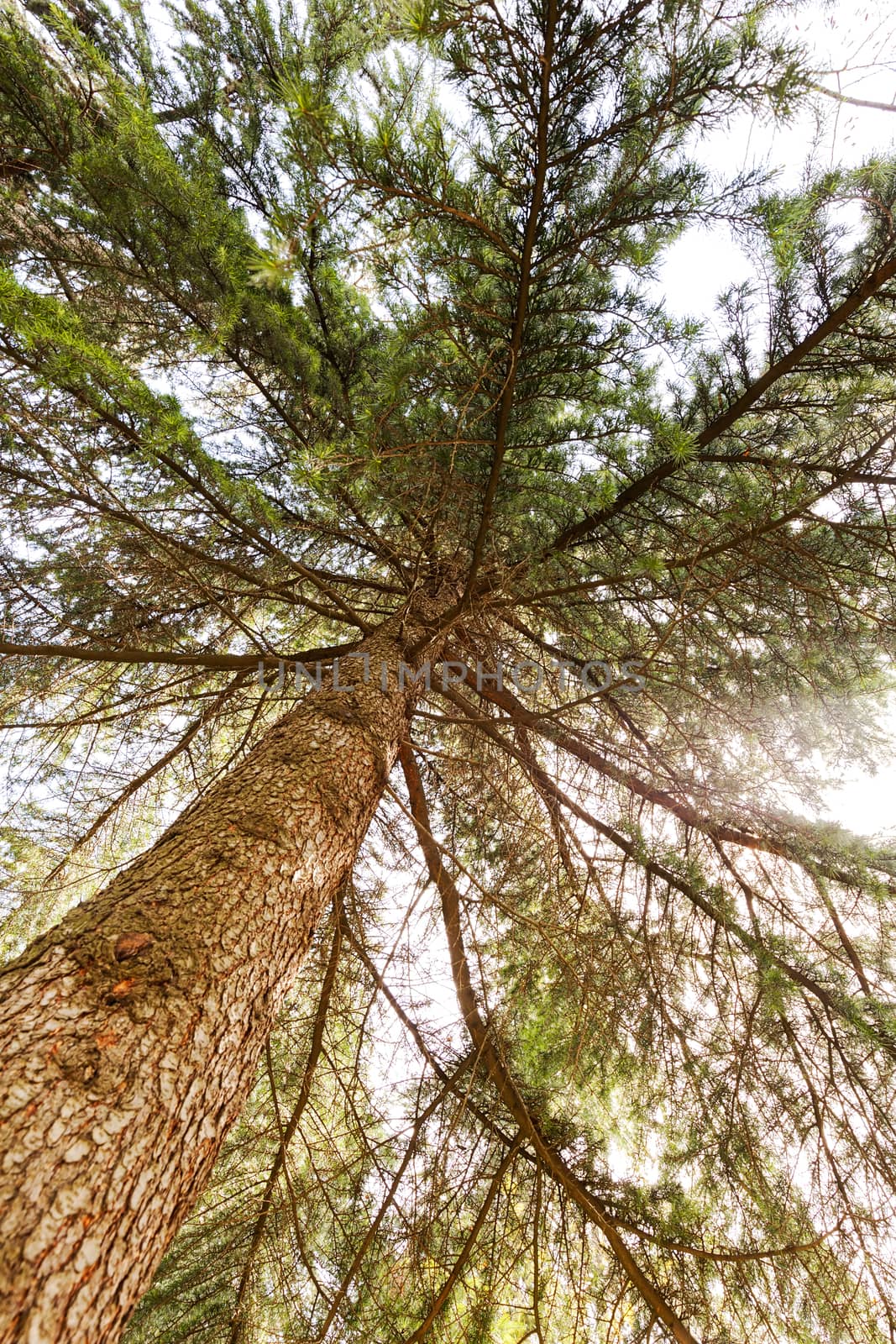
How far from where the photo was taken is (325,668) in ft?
10.4

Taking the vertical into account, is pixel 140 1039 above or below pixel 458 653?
below

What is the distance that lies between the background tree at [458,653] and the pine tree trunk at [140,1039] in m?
0.02

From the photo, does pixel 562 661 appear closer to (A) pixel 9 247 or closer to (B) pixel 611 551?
(B) pixel 611 551

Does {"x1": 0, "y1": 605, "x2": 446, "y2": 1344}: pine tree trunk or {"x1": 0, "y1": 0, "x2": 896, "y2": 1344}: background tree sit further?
{"x1": 0, "y1": 0, "x2": 896, "y2": 1344}: background tree

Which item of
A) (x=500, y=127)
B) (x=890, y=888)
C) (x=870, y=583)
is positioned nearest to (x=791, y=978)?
(x=890, y=888)

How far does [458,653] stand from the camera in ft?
12.9

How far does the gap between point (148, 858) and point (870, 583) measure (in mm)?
3428

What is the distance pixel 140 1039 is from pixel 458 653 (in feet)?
9.85

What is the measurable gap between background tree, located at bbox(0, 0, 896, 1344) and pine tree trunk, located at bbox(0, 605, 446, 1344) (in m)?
0.02

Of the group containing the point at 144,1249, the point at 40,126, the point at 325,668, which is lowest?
the point at 144,1249

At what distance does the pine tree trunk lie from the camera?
853mm

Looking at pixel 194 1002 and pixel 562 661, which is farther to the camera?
pixel 562 661

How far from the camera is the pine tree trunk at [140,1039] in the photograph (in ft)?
2.80

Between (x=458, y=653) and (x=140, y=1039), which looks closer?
(x=140, y=1039)
